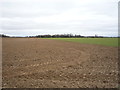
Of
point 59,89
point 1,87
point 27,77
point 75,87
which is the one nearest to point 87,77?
point 75,87

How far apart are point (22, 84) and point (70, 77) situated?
95.2 inches

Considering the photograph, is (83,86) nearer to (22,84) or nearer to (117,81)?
(117,81)

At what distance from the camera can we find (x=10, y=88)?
5.12m

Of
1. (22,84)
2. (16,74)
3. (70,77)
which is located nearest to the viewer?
(22,84)

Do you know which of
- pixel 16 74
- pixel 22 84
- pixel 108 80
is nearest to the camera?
pixel 22 84

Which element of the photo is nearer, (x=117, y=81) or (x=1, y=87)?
(x=1, y=87)

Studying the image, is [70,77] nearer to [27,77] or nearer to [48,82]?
[48,82]

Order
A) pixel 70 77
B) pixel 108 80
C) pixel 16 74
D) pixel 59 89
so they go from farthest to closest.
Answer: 1. pixel 16 74
2. pixel 70 77
3. pixel 108 80
4. pixel 59 89

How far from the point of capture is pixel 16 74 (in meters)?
6.80

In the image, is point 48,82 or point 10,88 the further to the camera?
point 48,82

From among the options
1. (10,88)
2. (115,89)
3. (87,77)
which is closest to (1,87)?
(10,88)

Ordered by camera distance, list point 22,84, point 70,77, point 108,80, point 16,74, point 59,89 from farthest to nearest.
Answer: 1. point 16,74
2. point 70,77
3. point 108,80
4. point 22,84
5. point 59,89

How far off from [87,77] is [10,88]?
3.75 metres

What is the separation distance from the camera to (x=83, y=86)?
5.20 metres
